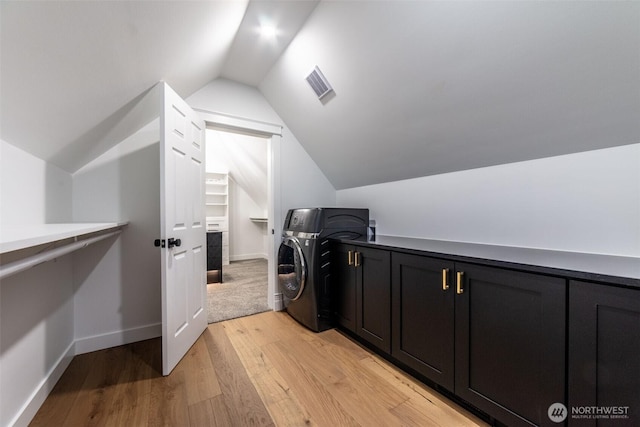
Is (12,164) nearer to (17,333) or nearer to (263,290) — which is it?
(17,333)

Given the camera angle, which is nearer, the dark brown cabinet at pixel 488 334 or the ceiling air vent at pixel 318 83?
the dark brown cabinet at pixel 488 334

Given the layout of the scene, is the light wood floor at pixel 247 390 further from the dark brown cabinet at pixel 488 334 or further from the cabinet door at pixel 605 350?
the cabinet door at pixel 605 350

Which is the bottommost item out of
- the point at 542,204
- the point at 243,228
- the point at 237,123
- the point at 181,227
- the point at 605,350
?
the point at 605,350

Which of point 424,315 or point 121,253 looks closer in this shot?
point 424,315

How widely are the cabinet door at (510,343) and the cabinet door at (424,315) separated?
61mm

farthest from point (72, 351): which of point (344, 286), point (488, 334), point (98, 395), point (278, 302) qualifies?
point (488, 334)

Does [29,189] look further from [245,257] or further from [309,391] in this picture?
[245,257]

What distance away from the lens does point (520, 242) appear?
158 cm

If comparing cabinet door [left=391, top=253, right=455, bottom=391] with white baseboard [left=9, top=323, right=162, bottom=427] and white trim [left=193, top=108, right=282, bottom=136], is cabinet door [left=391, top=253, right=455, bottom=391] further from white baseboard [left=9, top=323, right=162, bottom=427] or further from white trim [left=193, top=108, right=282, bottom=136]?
white baseboard [left=9, top=323, right=162, bottom=427]

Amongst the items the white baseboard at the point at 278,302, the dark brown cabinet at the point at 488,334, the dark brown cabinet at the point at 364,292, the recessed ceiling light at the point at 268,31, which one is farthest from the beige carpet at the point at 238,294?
the recessed ceiling light at the point at 268,31

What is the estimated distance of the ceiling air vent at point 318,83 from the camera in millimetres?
2061

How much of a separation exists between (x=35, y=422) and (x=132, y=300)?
0.91 metres

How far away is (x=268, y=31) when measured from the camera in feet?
6.27

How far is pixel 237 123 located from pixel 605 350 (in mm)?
2880
